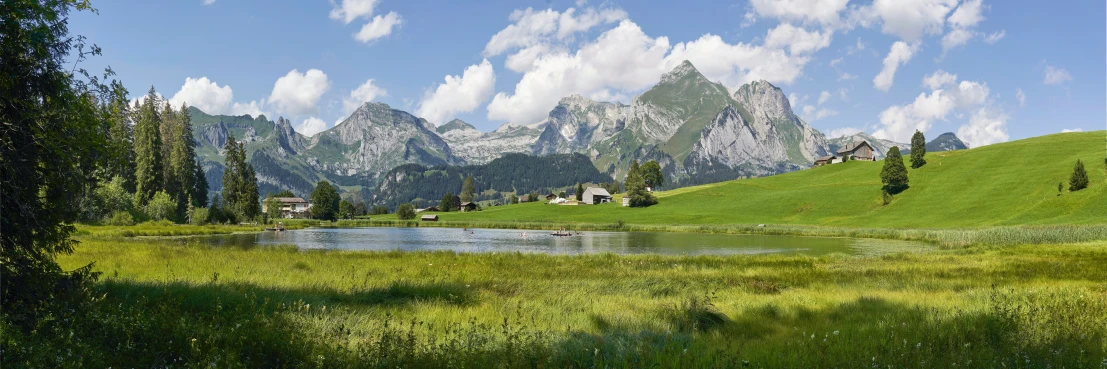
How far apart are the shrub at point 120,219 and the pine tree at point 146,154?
39.6ft

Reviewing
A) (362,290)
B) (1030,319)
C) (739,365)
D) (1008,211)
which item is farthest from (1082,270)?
(1008,211)

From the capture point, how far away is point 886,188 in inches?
4572

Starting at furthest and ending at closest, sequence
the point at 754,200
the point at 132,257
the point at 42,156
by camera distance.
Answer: the point at 754,200 → the point at 132,257 → the point at 42,156

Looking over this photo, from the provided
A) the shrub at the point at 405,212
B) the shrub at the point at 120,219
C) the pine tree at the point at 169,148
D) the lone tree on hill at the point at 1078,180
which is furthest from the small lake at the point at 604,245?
the shrub at the point at 405,212

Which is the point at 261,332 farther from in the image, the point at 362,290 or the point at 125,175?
the point at 125,175

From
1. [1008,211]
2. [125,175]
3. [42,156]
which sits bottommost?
[1008,211]

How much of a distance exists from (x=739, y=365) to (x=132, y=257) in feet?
87.6

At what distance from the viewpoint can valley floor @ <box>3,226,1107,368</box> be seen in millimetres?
7602

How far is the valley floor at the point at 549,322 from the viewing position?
7602mm

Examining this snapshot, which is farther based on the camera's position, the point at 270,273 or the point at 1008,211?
the point at 1008,211

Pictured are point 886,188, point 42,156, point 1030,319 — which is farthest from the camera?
point 886,188

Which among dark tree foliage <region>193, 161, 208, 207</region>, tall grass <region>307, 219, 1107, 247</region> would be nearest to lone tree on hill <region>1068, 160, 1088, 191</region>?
tall grass <region>307, 219, 1107, 247</region>

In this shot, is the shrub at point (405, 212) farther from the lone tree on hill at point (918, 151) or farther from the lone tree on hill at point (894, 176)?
the lone tree on hill at point (918, 151)

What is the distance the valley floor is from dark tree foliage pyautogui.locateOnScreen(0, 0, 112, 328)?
1291 mm
